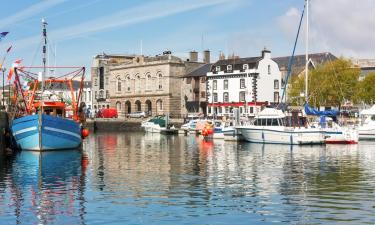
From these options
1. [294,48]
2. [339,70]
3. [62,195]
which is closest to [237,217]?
[62,195]

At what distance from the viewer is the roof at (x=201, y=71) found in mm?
120594

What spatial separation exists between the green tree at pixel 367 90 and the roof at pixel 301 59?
15506 mm

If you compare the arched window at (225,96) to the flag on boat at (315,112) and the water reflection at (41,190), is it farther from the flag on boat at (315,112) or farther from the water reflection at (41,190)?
the water reflection at (41,190)

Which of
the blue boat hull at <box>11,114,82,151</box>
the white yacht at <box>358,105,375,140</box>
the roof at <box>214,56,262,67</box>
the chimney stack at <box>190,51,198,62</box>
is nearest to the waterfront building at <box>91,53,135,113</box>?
the chimney stack at <box>190,51,198,62</box>

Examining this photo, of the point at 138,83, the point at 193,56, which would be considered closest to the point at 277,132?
the point at 193,56

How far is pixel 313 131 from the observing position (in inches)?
2501

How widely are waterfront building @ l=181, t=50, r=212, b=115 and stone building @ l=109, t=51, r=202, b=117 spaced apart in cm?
118

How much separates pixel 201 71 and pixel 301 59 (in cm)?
2123

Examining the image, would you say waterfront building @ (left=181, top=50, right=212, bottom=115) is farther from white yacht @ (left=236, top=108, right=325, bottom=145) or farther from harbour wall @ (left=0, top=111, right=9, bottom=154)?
harbour wall @ (left=0, top=111, right=9, bottom=154)

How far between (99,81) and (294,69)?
50928mm

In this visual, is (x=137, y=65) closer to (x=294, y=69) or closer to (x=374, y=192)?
(x=294, y=69)

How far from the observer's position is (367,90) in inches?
4269

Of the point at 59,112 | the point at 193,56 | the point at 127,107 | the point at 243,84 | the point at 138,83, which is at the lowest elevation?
the point at 59,112

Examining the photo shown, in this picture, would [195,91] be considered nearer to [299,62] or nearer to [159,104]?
[159,104]
